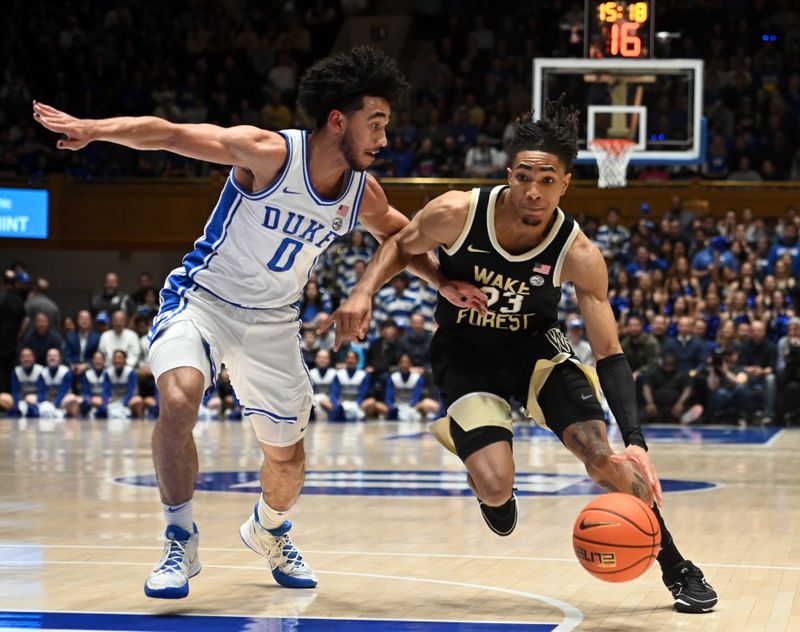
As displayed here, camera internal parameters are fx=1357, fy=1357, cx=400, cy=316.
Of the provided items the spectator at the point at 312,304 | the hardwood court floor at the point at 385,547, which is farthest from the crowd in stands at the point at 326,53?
the hardwood court floor at the point at 385,547

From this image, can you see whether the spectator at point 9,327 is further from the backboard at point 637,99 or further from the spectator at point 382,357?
the backboard at point 637,99

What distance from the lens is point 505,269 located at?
20.3 feet

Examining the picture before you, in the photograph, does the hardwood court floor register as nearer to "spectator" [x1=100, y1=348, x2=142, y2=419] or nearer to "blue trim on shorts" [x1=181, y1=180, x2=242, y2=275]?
"blue trim on shorts" [x1=181, y1=180, x2=242, y2=275]

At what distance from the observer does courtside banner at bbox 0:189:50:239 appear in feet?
80.5

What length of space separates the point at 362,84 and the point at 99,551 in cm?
294

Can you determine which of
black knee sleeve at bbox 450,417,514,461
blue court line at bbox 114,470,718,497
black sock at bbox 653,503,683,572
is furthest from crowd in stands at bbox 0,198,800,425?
black sock at bbox 653,503,683,572

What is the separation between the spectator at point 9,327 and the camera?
20.6 meters

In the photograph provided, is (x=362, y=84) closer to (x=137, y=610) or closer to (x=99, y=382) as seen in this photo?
(x=137, y=610)

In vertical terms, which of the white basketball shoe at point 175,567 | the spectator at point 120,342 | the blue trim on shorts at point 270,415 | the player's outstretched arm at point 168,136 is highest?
the player's outstretched arm at point 168,136

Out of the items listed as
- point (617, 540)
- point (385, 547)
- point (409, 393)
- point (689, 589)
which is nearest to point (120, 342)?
point (409, 393)

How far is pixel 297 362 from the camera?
620 cm

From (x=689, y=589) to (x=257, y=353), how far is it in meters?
2.13

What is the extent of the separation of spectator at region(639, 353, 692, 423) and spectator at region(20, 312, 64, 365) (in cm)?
862

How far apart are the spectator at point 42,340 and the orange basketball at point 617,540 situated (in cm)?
1572
